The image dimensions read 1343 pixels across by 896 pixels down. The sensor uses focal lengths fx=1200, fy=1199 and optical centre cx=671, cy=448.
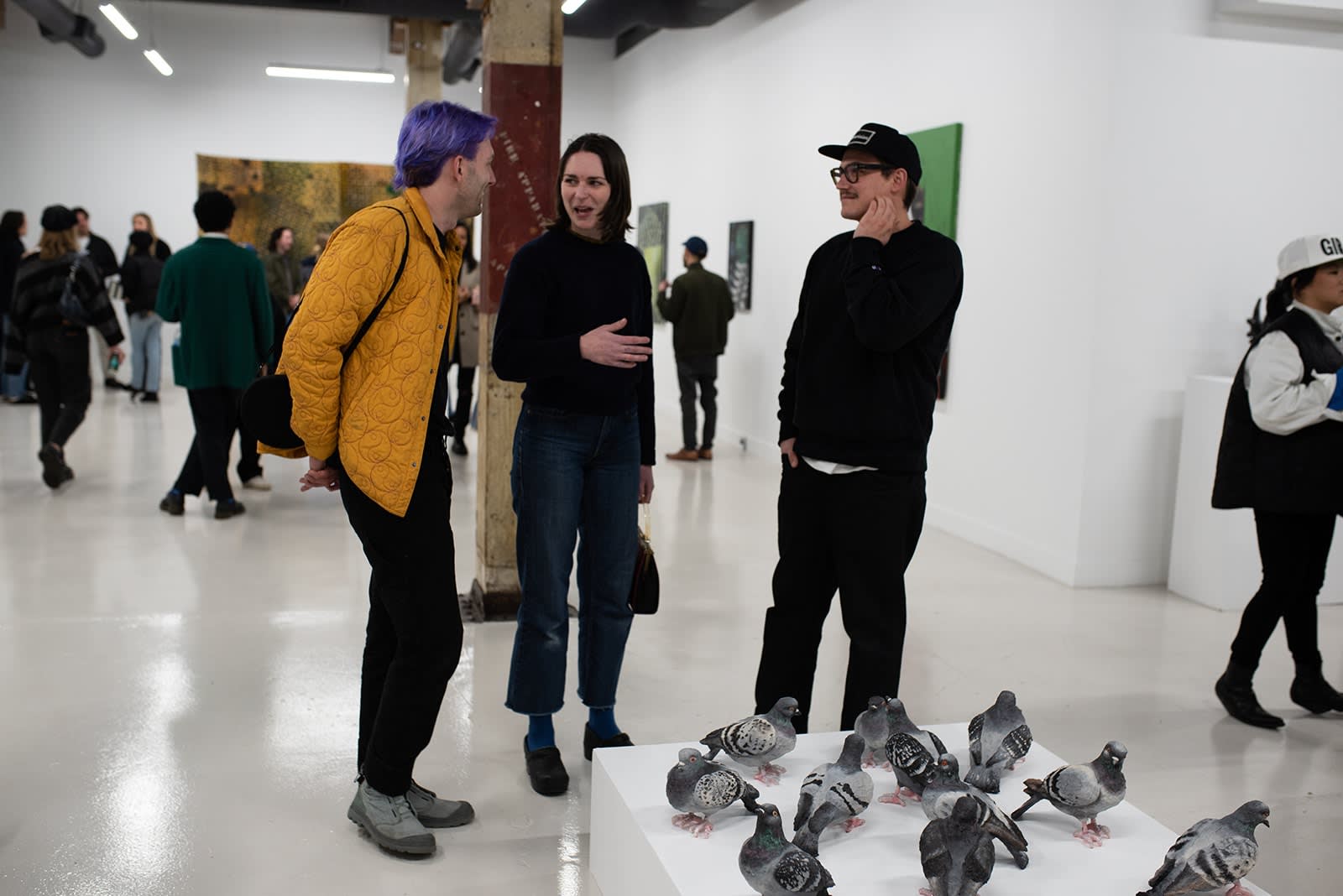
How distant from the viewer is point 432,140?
253cm

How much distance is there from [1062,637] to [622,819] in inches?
117

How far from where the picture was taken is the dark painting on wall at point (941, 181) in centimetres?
668

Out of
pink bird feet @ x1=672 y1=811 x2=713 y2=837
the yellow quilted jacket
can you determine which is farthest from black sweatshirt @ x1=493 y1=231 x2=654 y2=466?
pink bird feet @ x1=672 y1=811 x2=713 y2=837

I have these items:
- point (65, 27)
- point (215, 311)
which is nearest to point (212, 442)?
point (215, 311)

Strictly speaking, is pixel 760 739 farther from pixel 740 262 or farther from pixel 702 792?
pixel 740 262

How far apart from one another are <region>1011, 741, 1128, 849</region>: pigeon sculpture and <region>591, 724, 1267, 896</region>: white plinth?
60 millimetres

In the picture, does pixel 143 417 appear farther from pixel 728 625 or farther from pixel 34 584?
pixel 728 625

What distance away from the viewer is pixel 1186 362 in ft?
18.8

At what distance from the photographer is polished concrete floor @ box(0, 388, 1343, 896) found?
2.80 meters

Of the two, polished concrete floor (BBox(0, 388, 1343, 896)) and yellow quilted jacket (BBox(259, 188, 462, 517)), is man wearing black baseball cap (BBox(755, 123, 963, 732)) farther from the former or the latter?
yellow quilted jacket (BBox(259, 188, 462, 517))

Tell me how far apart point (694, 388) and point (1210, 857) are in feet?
24.5

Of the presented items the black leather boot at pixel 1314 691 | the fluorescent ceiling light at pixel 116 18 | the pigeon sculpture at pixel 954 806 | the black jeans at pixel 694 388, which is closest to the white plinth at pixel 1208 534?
the black leather boot at pixel 1314 691

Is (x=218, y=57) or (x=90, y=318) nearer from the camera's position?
(x=90, y=318)

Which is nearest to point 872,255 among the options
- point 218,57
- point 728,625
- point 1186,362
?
point 728,625
